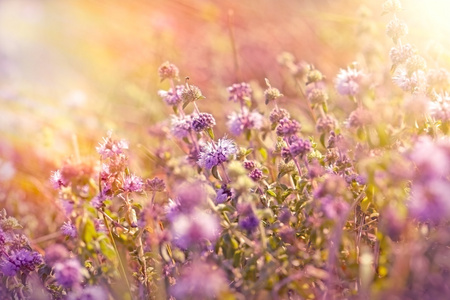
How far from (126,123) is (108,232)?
7.37 feet

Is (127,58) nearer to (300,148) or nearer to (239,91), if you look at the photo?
(239,91)

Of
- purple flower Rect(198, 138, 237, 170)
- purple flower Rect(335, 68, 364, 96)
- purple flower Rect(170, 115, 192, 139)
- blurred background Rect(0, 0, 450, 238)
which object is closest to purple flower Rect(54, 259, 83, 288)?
purple flower Rect(198, 138, 237, 170)

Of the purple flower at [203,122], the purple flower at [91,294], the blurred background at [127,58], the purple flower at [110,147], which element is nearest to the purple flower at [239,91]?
the purple flower at [203,122]

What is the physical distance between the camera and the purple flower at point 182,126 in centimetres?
182

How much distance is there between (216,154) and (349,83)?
0.46 m

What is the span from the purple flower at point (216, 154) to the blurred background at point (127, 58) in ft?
3.03

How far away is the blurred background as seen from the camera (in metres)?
3.28

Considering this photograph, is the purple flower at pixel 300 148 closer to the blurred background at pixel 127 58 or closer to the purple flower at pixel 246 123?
the purple flower at pixel 246 123

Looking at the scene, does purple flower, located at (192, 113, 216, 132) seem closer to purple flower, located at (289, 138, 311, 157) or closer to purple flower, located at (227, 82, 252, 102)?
purple flower, located at (227, 82, 252, 102)

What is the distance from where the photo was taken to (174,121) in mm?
1905

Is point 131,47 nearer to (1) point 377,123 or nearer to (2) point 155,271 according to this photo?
(2) point 155,271

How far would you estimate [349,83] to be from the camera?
5.78ft

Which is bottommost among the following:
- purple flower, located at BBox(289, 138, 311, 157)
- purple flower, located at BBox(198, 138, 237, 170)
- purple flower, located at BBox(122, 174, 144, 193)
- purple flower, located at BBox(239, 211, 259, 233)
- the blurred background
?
purple flower, located at BBox(239, 211, 259, 233)

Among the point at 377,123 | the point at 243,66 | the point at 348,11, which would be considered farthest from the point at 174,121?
the point at 348,11
